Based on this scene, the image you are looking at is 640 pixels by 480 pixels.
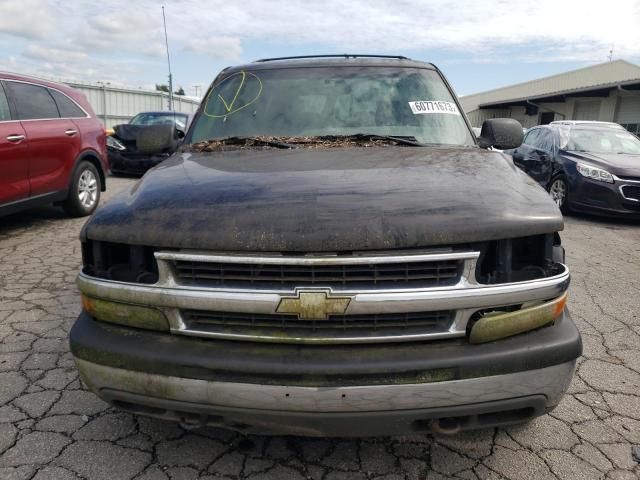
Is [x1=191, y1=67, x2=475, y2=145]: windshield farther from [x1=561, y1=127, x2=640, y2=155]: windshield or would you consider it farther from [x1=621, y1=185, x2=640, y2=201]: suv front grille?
[x1=561, y1=127, x2=640, y2=155]: windshield

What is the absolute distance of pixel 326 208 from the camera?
6.36 ft

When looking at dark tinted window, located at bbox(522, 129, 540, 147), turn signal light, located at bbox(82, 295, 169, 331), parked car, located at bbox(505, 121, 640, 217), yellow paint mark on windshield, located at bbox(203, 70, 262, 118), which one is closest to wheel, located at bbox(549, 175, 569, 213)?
parked car, located at bbox(505, 121, 640, 217)

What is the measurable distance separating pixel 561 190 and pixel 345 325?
8055mm

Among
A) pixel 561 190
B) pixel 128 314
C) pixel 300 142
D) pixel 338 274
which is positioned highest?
pixel 300 142

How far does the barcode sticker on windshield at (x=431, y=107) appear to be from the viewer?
3.27 metres

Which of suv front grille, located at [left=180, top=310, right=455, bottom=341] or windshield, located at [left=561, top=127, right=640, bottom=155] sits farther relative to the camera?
windshield, located at [left=561, top=127, right=640, bottom=155]

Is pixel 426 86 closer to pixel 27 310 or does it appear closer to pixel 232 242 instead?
pixel 232 242

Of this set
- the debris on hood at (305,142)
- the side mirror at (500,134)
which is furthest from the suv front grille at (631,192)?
the debris on hood at (305,142)

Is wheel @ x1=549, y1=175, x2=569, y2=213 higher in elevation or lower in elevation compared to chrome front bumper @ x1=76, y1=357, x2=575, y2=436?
lower

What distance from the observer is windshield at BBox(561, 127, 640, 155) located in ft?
29.5

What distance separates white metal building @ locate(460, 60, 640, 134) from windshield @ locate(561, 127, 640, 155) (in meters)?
12.1

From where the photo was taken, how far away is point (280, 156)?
2.69m

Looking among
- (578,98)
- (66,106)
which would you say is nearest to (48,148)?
(66,106)

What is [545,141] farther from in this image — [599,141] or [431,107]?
[431,107]
